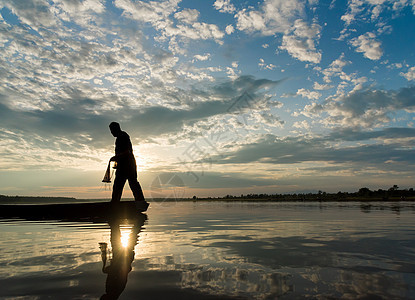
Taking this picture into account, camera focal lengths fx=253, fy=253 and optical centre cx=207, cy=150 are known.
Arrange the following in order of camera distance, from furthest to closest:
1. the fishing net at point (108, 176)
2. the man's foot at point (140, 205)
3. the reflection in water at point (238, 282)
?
the man's foot at point (140, 205)
the fishing net at point (108, 176)
the reflection in water at point (238, 282)

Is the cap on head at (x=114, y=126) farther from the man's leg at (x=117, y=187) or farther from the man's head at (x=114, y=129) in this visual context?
the man's leg at (x=117, y=187)

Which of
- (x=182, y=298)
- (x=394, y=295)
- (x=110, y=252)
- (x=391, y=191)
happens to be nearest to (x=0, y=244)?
(x=110, y=252)

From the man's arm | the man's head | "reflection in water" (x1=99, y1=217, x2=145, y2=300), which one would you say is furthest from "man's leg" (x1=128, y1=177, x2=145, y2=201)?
"reflection in water" (x1=99, y1=217, x2=145, y2=300)

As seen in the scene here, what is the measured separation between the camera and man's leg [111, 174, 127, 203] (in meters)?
13.4

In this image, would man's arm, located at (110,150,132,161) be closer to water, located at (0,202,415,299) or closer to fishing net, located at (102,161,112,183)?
fishing net, located at (102,161,112,183)

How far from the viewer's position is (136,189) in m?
14.2

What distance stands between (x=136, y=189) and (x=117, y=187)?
109 cm

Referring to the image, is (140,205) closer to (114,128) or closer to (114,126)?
(114,128)

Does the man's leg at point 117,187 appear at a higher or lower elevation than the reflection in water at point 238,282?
higher

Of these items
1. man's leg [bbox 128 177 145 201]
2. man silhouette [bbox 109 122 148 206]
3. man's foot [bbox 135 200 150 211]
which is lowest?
man's foot [bbox 135 200 150 211]

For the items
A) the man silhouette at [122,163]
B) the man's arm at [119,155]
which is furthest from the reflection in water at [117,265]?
the man's arm at [119,155]

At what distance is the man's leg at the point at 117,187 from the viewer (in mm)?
13430

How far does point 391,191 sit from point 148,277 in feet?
597

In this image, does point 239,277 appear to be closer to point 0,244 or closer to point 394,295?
point 394,295
